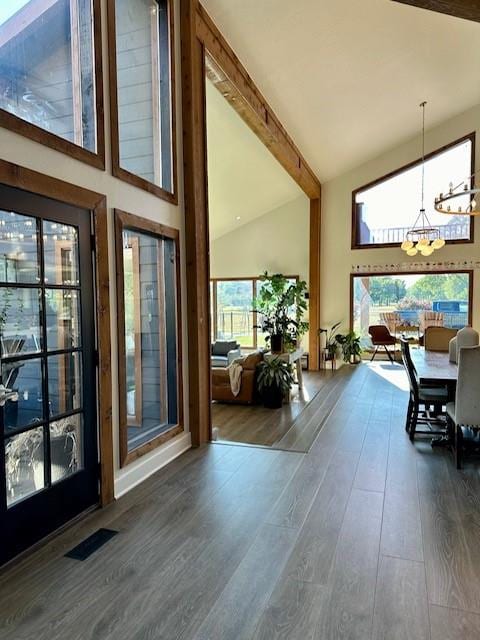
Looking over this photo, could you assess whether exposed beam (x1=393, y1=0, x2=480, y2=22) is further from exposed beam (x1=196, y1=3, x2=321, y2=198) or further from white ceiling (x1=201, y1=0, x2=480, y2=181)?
exposed beam (x1=196, y1=3, x2=321, y2=198)

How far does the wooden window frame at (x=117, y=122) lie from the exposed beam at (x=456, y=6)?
6.14 ft

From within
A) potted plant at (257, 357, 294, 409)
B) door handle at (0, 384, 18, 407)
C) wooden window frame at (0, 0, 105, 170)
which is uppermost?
wooden window frame at (0, 0, 105, 170)

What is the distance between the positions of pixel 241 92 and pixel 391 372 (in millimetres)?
5624

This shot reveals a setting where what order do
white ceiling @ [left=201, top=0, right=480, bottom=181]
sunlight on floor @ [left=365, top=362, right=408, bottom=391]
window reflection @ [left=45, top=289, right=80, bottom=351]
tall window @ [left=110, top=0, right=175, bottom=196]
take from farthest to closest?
sunlight on floor @ [left=365, top=362, right=408, bottom=391] → white ceiling @ [left=201, top=0, right=480, bottom=181] → tall window @ [left=110, top=0, right=175, bottom=196] → window reflection @ [left=45, top=289, right=80, bottom=351]

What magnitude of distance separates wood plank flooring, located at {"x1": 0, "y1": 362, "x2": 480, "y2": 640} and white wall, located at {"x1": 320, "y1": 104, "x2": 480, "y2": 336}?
21.1 feet

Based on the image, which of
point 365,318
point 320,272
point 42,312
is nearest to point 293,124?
point 320,272

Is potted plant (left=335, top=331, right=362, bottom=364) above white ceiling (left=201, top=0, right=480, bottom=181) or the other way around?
the other way around

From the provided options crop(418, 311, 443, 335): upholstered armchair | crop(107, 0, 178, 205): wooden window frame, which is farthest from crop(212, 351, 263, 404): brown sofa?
crop(418, 311, 443, 335): upholstered armchair

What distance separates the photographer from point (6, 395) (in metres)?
2.10

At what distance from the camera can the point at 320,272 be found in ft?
32.1

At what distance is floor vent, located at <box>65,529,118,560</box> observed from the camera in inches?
88.4

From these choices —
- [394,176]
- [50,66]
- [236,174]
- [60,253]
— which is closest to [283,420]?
[60,253]

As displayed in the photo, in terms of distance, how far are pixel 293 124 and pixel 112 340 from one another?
16.6 feet

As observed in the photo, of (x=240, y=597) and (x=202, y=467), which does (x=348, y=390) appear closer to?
(x=202, y=467)
